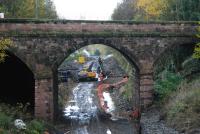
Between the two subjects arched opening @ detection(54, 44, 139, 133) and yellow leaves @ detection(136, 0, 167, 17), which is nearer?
arched opening @ detection(54, 44, 139, 133)

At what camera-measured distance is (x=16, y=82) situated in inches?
1444

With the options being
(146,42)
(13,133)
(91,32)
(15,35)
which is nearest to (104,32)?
(91,32)

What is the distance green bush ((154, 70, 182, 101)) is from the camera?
32162 millimetres

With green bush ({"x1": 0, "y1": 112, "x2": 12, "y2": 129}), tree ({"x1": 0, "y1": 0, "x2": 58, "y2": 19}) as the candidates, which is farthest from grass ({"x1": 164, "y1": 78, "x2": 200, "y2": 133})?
tree ({"x1": 0, "y1": 0, "x2": 58, "y2": 19})

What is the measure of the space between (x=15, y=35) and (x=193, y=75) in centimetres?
1320

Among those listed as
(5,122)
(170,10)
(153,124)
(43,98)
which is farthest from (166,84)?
(5,122)

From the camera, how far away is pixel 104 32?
31766mm

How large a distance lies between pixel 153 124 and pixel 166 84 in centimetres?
606

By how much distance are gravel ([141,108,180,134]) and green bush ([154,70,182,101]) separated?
1.33 meters

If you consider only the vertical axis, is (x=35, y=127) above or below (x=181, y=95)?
below

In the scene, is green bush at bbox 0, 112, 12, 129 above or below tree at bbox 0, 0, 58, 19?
below

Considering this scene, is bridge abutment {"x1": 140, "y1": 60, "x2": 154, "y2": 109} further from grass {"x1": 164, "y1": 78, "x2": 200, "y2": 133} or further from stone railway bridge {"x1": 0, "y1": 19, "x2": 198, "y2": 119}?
grass {"x1": 164, "y1": 78, "x2": 200, "y2": 133}

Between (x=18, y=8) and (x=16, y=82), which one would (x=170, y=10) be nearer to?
(x=18, y=8)

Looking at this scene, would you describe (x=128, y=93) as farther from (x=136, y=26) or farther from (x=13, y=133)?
(x=13, y=133)
